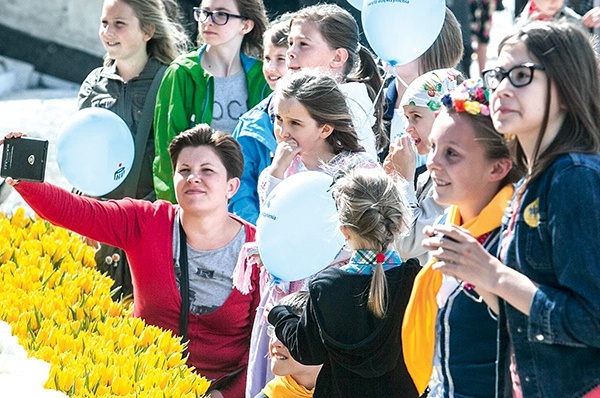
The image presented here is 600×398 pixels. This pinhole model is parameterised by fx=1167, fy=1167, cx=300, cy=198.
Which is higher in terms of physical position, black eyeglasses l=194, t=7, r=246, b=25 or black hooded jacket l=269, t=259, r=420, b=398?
black eyeglasses l=194, t=7, r=246, b=25

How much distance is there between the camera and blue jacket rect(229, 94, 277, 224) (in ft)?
16.1

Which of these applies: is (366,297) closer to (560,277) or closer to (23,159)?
(560,277)

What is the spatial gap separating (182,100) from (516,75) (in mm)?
2954

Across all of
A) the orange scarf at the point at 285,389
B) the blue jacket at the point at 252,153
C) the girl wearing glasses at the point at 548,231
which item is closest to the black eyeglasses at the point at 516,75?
the girl wearing glasses at the point at 548,231

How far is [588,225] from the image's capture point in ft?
8.36

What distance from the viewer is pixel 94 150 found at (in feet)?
15.9

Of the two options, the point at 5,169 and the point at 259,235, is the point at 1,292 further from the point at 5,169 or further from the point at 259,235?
the point at 259,235

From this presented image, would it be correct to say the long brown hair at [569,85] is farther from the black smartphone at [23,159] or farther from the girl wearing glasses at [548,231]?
the black smartphone at [23,159]

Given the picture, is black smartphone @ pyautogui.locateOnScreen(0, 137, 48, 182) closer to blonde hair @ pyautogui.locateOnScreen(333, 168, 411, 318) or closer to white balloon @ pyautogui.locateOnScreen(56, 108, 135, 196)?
white balloon @ pyautogui.locateOnScreen(56, 108, 135, 196)

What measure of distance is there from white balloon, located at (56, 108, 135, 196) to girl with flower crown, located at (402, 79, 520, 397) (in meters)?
2.18

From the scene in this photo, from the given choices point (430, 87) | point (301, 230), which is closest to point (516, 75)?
point (301, 230)

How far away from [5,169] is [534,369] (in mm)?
2167

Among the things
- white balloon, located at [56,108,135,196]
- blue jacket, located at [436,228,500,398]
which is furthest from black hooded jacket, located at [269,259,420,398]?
white balloon, located at [56,108,135,196]

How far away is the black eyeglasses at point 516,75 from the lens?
2.68 m
